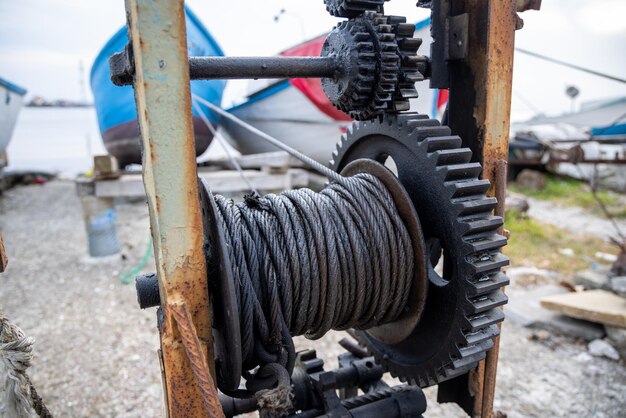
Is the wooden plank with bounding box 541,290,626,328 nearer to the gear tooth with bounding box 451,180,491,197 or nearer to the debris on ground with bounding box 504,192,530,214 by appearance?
the gear tooth with bounding box 451,180,491,197

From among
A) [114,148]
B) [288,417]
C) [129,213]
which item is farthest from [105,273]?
[288,417]

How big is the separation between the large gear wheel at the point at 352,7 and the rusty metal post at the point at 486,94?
23 centimetres

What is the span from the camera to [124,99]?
5789 mm

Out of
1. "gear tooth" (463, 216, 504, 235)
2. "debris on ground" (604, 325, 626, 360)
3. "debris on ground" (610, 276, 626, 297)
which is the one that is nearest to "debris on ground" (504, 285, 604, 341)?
"debris on ground" (604, 325, 626, 360)

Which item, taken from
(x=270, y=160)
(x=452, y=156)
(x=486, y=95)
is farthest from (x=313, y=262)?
(x=270, y=160)

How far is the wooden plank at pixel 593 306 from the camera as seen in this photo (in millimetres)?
3113

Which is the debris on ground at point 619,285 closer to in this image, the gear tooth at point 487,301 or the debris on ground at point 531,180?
the gear tooth at point 487,301

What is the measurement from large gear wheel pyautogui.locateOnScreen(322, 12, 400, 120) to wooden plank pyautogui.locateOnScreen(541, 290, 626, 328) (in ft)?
8.64

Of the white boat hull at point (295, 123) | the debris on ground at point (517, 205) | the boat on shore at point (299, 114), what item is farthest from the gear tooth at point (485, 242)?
the debris on ground at point (517, 205)

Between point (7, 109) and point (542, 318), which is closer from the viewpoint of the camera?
point (542, 318)

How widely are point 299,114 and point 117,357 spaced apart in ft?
13.5

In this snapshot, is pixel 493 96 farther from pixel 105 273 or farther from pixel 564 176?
pixel 564 176

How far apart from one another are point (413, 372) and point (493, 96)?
0.86 m

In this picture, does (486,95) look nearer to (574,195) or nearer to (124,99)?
(124,99)
